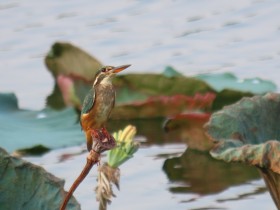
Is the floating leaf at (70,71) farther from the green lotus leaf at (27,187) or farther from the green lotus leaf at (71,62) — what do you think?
the green lotus leaf at (27,187)

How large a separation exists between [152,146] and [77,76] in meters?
0.66

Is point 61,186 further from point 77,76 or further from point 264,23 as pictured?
point 264,23

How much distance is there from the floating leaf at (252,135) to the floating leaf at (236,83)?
62.3 inches

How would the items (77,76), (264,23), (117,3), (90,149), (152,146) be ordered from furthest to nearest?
1. (117,3)
2. (264,23)
3. (77,76)
4. (152,146)
5. (90,149)

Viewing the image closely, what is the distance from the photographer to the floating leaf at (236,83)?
591 cm

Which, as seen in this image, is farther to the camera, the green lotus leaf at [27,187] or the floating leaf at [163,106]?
the floating leaf at [163,106]

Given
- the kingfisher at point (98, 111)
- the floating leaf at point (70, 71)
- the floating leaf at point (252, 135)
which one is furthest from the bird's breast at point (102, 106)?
the floating leaf at point (70, 71)

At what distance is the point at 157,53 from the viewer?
688 cm

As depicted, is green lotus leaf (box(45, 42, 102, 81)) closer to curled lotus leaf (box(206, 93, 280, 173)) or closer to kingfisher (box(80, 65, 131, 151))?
curled lotus leaf (box(206, 93, 280, 173))

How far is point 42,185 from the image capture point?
365 cm

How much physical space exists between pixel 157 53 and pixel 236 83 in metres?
0.91

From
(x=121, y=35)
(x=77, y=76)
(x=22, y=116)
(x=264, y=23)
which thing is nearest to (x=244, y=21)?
(x=264, y=23)

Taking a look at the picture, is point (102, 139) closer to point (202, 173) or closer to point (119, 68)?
point (119, 68)

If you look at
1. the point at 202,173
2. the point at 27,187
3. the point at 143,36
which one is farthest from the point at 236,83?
the point at 27,187
